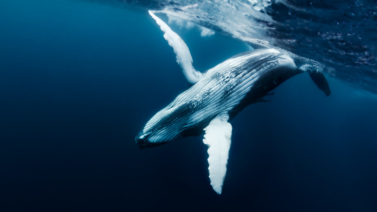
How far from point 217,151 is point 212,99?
0.65 meters

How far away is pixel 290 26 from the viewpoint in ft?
20.6

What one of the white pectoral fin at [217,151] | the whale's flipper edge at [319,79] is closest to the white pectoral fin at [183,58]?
the white pectoral fin at [217,151]

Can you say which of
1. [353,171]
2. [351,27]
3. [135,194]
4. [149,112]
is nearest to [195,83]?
[351,27]

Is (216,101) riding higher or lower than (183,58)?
lower

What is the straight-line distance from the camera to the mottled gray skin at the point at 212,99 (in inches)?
83.4

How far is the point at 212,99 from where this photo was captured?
2.13 m

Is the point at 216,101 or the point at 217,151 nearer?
the point at 217,151

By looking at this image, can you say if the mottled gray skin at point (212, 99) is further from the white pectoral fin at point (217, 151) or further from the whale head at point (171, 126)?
Result: the white pectoral fin at point (217, 151)

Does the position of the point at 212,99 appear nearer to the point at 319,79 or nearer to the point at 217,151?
the point at 217,151

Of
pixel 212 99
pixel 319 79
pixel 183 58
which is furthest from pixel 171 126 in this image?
pixel 319 79

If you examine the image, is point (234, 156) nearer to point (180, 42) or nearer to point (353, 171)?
point (180, 42)

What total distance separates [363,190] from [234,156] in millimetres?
22324

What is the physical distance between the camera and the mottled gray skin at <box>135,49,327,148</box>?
2.12m

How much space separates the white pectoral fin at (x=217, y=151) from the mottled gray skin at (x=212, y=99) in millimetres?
204
